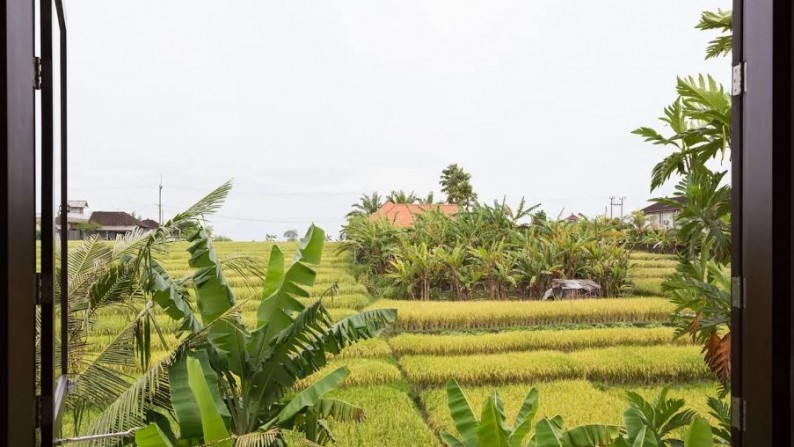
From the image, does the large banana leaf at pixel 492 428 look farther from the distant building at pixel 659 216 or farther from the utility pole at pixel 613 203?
the distant building at pixel 659 216

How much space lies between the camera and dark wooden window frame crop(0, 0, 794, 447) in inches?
44.5

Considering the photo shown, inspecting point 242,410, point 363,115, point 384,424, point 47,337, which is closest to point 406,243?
point 363,115

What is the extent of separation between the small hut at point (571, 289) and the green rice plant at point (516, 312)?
4 centimetres

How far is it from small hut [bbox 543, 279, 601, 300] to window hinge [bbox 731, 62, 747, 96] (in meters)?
2.16

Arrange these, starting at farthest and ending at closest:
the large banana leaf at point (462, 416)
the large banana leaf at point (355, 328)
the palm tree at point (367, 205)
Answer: the palm tree at point (367, 205) < the large banana leaf at point (355, 328) < the large banana leaf at point (462, 416)

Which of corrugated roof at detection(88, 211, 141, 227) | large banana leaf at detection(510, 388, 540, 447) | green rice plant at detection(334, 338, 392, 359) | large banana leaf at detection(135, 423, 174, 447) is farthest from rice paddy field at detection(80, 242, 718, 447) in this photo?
large banana leaf at detection(135, 423, 174, 447)

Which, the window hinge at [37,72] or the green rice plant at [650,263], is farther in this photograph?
the green rice plant at [650,263]

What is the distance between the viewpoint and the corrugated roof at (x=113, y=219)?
10.4 feet

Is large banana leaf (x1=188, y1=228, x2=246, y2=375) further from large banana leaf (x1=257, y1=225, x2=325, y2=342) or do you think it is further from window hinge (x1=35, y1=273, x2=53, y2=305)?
window hinge (x1=35, y1=273, x2=53, y2=305)

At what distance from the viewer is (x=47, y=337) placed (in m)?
1.43

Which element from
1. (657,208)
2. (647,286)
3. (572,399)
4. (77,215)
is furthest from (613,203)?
(77,215)

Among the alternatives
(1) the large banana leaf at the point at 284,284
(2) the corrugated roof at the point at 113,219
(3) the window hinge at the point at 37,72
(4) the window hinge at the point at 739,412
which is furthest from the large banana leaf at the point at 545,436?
(2) the corrugated roof at the point at 113,219

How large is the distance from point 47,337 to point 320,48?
7.79 feet

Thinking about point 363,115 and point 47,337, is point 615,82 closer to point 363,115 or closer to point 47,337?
point 363,115
